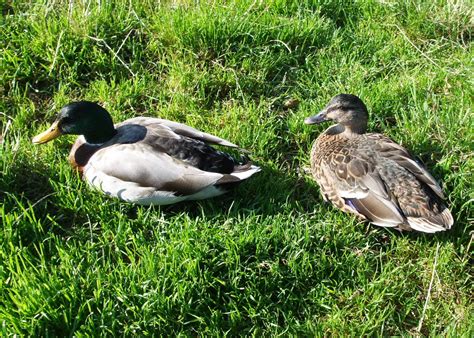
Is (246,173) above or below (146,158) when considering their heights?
below

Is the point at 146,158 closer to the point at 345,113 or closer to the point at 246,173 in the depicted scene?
the point at 246,173

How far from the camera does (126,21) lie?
4.95 meters

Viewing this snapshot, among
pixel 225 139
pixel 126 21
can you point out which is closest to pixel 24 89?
pixel 126 21

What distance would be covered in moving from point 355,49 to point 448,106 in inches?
38.3

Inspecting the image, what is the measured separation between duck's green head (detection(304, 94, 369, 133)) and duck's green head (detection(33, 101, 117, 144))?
1.41 metres

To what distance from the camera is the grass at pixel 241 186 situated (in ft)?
10.8

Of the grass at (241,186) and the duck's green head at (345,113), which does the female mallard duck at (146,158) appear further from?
the duck's green head at (345,113)

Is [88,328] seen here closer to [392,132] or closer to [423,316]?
[423,316]

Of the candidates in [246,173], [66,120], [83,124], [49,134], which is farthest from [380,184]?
[49,134]

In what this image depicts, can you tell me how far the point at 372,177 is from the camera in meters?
3.86

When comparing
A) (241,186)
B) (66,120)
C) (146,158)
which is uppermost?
(66,120)

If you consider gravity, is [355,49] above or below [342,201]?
above

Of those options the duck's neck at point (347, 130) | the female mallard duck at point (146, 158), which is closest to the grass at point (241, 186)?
the female mallard duck at point (146, 158)

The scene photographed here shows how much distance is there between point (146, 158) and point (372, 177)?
1.45 m
